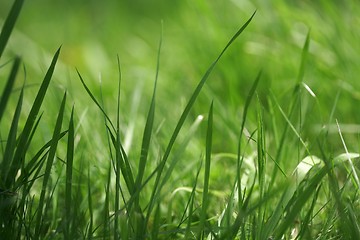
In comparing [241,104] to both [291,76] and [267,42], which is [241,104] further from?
[267,42]

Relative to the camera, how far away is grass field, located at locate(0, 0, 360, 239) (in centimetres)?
139

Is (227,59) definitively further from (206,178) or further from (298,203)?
(298,203)

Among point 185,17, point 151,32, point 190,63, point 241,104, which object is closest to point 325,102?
point 241,104

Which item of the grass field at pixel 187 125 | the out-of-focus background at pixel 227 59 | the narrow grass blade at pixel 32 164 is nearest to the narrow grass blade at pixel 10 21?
the grass field at pixel 187 125

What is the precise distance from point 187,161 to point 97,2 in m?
2.72

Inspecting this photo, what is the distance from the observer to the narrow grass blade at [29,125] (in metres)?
1.41

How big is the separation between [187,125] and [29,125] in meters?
0.91

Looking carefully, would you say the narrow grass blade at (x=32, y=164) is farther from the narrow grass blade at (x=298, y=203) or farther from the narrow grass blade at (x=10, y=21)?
the narrow grass blade at (x=298, y=203)

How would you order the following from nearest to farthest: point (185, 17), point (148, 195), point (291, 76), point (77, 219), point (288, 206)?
point (288, 206) < point (77, 219) < point (148, 195) < point (291, 76) < point (185, 17)

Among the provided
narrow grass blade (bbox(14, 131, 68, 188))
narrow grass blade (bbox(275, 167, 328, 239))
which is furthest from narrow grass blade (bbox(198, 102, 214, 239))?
narrow grass blade (bbox(14, 131, 68, 188))

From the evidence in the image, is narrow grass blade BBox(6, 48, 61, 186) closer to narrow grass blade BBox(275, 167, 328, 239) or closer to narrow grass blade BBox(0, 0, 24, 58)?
narrow grass blade BBox(0, 0, 24, 58)

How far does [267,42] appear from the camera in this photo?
9.25ft

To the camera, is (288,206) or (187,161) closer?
(288,206)

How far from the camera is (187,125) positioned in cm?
227
